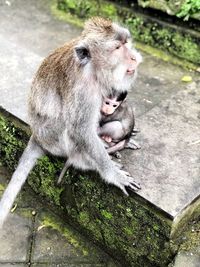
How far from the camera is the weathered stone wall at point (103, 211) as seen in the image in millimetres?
3197

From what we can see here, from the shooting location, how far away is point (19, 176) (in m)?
3.46

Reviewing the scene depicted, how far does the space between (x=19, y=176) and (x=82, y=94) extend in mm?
777

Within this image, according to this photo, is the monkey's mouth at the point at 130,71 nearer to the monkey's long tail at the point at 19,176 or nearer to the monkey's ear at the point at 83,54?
the monkey's ear at the point at 83,54

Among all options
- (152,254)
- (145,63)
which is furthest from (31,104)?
(145,63)

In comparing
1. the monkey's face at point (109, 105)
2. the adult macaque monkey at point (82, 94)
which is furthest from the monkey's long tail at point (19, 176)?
the monkey's face at point (109, 105)

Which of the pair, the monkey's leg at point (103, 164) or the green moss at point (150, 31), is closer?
the monkey's leg at point (103, 164)

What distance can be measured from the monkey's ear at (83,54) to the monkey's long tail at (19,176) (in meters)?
0.82

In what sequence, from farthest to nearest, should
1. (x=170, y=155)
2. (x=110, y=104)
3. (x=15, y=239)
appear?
1. (x=15, y=239)
2. (x=170, y=155)
3. (x=110, y=104)

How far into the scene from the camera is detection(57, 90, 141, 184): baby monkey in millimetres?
3266

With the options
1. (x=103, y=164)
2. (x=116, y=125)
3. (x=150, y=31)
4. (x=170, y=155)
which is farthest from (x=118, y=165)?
(x=150, y=31)

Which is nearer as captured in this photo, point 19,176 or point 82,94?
point 82,94

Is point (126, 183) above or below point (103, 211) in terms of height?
above

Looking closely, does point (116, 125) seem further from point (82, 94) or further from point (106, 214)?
point (106, 214)

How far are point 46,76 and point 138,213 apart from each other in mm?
1084
